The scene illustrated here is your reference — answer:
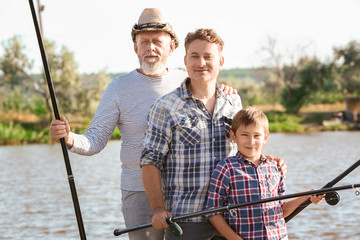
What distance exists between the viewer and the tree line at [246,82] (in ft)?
88.4

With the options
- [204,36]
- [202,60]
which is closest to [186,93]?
[202,60]

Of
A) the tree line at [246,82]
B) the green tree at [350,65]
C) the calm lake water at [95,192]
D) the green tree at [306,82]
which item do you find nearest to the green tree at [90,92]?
the tree line at [246,82]

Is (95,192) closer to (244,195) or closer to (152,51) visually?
(152,51)

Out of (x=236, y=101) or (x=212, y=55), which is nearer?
(x=212, y=55)

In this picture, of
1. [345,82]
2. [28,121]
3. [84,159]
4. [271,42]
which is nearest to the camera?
[84,159]

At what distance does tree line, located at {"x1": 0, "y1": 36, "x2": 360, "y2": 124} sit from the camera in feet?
88.4

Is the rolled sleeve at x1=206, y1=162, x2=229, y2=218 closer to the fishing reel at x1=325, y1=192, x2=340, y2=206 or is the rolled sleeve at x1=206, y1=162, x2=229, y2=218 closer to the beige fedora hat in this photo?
the fishing reel at x1=325, y1=192, x2=340, y2=206

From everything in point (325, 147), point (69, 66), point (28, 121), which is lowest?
point (325, 147)

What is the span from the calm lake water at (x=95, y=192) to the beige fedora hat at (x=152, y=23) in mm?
1216

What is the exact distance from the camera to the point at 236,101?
3049mm

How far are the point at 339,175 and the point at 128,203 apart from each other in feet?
3.82

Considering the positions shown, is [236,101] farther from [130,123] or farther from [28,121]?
[28,121]

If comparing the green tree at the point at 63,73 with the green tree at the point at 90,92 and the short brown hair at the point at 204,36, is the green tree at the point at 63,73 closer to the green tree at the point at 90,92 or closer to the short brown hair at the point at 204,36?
the green tree at the point at 90,92

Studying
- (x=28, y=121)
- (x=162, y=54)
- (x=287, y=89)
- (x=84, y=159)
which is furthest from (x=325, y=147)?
(x=162, y=54)
